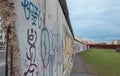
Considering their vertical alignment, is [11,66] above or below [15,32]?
below

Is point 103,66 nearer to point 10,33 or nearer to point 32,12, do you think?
point 32,12

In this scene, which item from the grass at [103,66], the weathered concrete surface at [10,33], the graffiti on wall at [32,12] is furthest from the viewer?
the grass at [103,66]

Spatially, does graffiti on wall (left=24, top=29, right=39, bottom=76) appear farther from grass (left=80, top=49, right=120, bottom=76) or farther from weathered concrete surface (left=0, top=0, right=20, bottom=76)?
grass (left=80, top=49, right=120, bottom=76)

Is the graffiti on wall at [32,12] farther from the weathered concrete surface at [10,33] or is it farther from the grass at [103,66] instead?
the grass at [103,66]

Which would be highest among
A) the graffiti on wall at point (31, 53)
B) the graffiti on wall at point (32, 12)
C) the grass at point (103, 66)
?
the graffiti on wall at point (32, 12)

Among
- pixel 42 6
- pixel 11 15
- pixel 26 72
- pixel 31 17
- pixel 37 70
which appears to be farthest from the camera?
pixel 42 6

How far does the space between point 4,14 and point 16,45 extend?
0.32 metres

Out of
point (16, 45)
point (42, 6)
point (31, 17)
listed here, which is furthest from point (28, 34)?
point (42, 6)

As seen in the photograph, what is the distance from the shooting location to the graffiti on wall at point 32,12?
325 centimetres

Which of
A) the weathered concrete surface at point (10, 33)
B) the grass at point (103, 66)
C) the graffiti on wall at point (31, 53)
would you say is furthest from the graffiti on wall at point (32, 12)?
the grass at point (103, 66)

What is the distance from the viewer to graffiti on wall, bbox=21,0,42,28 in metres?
3.25

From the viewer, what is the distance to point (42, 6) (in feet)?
14.6

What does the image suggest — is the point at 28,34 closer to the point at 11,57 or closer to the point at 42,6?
the point at 11,57

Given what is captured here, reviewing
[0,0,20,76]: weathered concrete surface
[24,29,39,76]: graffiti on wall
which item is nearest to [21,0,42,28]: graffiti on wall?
[24,29,39,76]: graffiti on wall
